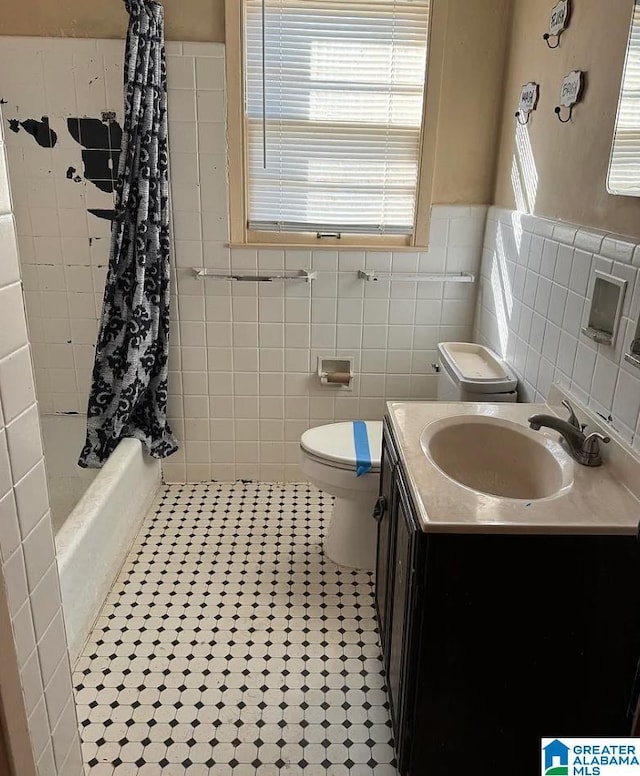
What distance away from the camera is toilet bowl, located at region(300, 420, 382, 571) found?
2262 millimetres

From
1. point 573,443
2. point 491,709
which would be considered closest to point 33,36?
point 573,443

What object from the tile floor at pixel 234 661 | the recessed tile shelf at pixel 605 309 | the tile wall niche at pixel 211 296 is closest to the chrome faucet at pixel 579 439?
the recessed tile shelf at pixel 605 309

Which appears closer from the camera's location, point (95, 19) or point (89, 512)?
→ point (89, 512)

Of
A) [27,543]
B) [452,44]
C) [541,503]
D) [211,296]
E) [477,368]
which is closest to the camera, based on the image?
[27,543]

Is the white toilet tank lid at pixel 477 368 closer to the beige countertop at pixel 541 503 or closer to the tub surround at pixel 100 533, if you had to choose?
the beige countertop at pixel 541 503

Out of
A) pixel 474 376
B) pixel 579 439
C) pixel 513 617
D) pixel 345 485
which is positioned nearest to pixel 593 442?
pixel 579 439

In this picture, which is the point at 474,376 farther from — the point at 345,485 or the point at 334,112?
the point at 334,112

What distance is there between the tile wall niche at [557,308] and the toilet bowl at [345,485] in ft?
2.09

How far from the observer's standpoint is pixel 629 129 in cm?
153

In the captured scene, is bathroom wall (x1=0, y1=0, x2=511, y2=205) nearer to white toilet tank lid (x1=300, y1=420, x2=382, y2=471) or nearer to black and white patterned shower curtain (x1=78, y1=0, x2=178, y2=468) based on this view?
black and white patterned shower curtain (x1=78, y1=0, x2=178, y2=468)

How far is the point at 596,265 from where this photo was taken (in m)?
1.66

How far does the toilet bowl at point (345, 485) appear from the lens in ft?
7.42

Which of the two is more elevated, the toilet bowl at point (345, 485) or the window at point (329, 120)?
the window at point (329, 120)

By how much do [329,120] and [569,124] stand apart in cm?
108
